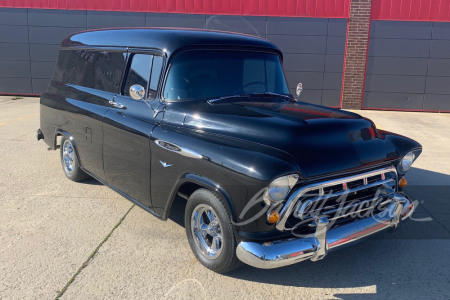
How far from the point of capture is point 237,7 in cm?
1266

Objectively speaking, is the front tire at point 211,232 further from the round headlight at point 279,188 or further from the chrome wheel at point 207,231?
the round headlight at point 279,188

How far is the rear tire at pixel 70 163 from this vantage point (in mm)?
5297

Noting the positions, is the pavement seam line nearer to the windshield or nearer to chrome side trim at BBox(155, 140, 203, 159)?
chrome side trim at BBox(155, 140, 203, 159)

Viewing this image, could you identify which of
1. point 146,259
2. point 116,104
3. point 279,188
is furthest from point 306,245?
point 116,104

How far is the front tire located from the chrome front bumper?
0.19 m

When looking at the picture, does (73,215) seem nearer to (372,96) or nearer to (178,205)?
(178,205)

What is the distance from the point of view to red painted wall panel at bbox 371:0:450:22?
12227 mm

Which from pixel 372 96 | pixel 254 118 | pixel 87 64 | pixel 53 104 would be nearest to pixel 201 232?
pixel 254 118

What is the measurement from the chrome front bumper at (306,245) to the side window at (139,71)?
201 cm

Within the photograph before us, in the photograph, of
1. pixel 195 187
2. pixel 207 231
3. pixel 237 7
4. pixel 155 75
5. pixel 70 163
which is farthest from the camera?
pixel 237 7

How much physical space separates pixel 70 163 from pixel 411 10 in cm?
1140

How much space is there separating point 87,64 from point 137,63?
1.23 m

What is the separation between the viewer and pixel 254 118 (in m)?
3.43

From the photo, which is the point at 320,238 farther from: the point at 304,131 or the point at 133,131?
the point at 133,131
